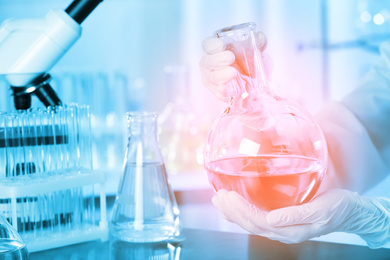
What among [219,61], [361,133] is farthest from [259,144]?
[361,133]

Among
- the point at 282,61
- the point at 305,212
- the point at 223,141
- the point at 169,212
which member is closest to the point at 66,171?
the point at 169,212

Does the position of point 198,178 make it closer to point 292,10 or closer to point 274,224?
point 274,224

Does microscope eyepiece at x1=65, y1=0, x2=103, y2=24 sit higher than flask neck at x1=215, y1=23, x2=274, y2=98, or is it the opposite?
microscope eyepiece at x1=65, y1=0, x2=103, y2=24

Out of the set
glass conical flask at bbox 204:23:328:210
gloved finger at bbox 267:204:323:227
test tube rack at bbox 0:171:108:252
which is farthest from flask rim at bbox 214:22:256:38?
test tube rack at bbox 0:171:108:252

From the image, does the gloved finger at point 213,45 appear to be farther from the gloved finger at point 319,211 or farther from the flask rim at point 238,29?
the gloved finger at point 319,211

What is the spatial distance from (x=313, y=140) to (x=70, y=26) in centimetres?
64

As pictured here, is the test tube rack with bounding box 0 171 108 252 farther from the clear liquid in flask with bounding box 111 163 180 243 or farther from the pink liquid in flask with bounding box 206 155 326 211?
the pink liquid in flask with bounding box 206 155 326 211

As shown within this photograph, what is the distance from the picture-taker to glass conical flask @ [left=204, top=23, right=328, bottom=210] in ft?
2.73

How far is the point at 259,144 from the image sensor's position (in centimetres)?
85

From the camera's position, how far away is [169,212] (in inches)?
42.8

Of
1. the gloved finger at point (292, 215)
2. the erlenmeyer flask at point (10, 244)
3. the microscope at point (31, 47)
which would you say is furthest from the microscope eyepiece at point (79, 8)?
the gloved finger at point (292, 215)

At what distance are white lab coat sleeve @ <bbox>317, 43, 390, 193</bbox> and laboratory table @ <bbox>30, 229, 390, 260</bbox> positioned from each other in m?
0.48

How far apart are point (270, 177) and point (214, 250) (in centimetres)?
30

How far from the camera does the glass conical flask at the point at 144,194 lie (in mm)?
1072
